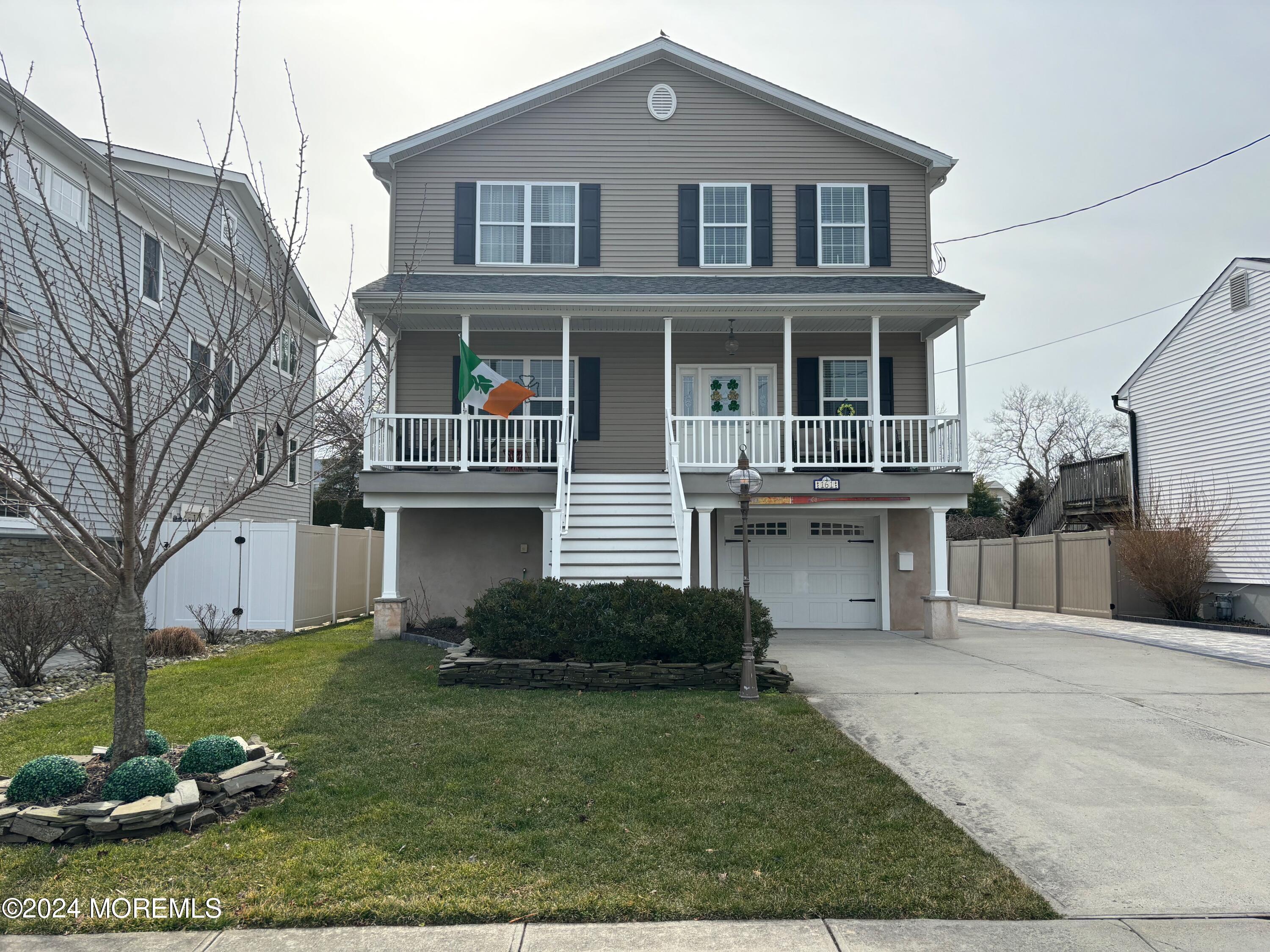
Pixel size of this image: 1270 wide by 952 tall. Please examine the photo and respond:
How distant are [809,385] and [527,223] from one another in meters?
5.51

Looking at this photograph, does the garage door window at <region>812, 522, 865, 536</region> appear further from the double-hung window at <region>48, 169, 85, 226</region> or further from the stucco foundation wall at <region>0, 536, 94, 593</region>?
the double-hung window at <region>48, 169, 85, 226</region>

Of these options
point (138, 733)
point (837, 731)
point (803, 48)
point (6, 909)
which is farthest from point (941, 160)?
point (6, 909)

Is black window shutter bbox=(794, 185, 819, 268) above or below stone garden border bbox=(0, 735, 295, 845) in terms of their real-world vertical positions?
above

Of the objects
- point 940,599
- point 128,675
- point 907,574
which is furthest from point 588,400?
point 128,675

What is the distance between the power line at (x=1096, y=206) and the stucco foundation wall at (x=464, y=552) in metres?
8.69

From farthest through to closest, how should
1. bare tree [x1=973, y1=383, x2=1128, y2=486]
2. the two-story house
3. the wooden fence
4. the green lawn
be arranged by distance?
bare tree [x1=973, y1=383, x2=1128, y2=486], the wooden fence, the two-story house, the green lawn

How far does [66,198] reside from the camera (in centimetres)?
1341

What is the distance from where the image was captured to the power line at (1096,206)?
15602 millimetres

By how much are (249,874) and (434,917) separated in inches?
40.7

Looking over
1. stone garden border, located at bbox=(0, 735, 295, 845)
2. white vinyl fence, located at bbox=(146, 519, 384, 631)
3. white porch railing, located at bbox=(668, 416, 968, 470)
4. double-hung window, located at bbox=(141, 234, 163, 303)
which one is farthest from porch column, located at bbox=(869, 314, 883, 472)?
double-hung window, located at bbox=(141, 234, 163, 303)

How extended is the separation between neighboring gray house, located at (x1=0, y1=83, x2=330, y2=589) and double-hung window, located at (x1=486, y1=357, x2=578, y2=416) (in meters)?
3.17

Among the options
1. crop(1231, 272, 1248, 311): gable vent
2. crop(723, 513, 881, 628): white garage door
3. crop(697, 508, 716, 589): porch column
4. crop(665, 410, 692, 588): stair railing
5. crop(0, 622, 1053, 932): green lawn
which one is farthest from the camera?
crop(1231, 272, 1248, 311): gable vent

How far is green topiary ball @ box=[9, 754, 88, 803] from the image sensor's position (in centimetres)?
489

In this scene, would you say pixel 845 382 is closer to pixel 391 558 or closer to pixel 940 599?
pixel 940 599
